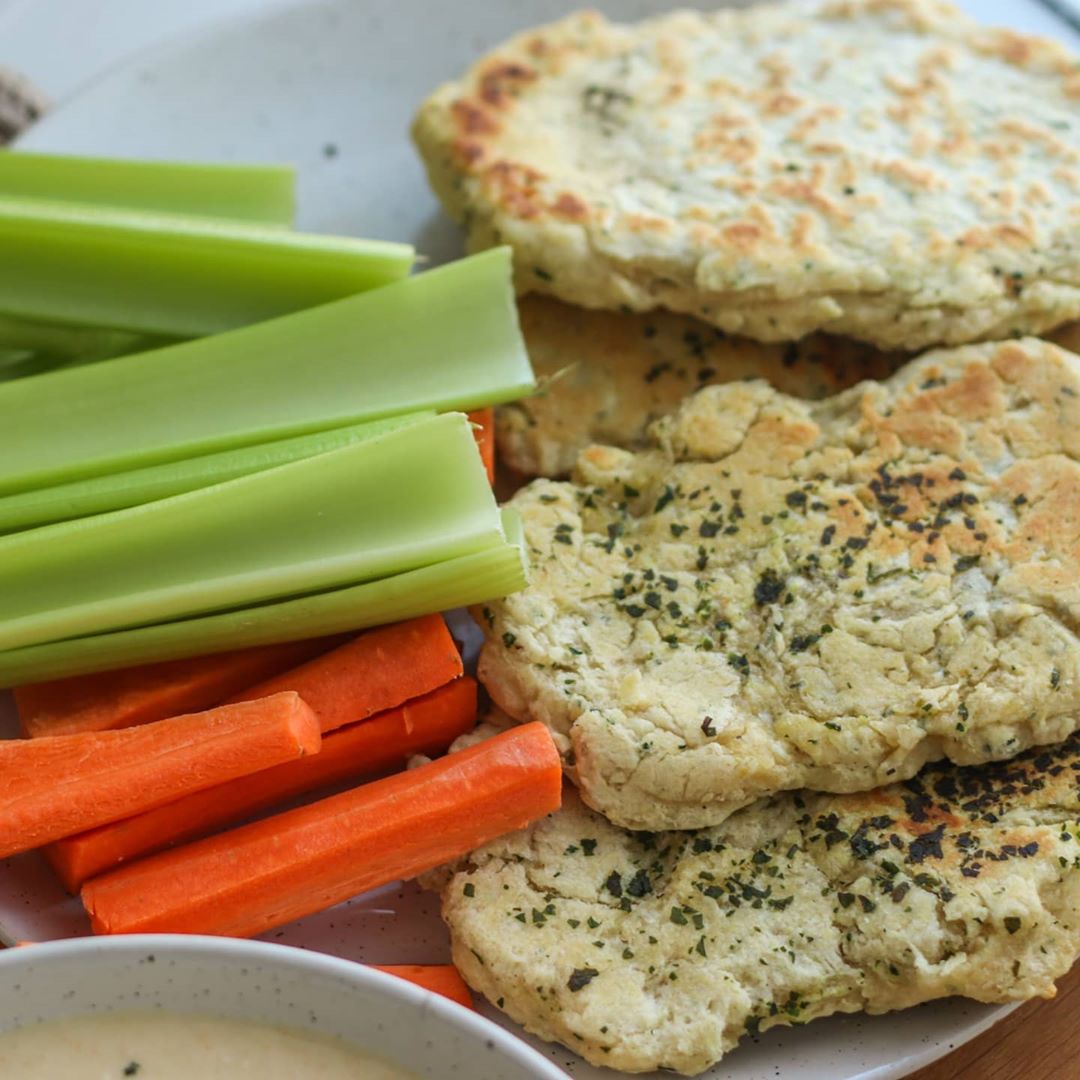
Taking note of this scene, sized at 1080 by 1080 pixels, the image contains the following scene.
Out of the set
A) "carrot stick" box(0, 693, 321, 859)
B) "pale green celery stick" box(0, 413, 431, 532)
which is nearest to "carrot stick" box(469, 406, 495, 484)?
"pale green celery stick" box(0, 413, 431, 532)

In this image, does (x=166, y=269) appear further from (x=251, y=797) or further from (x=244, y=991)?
(x=244, y=991)

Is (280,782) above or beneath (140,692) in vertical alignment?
beneath

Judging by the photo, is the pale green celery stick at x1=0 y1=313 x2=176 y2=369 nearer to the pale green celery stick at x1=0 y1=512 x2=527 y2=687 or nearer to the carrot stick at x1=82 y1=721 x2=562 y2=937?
the pale green celery stick at x1=0 y1=512 x2=527 y2=687

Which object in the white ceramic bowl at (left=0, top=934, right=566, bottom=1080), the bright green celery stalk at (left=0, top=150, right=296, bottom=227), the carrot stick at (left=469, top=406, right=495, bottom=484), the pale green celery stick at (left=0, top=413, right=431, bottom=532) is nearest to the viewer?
the white ceramic bowl at (left=0, top=934, right=566, bottom=1080)

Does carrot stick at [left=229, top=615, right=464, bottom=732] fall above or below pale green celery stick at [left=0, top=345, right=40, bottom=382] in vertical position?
below

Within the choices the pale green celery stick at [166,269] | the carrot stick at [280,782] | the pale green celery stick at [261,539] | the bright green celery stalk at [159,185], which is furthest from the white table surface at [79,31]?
the carrot stick at [280,782]

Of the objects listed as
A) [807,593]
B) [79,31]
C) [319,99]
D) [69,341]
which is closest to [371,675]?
[807,593]
